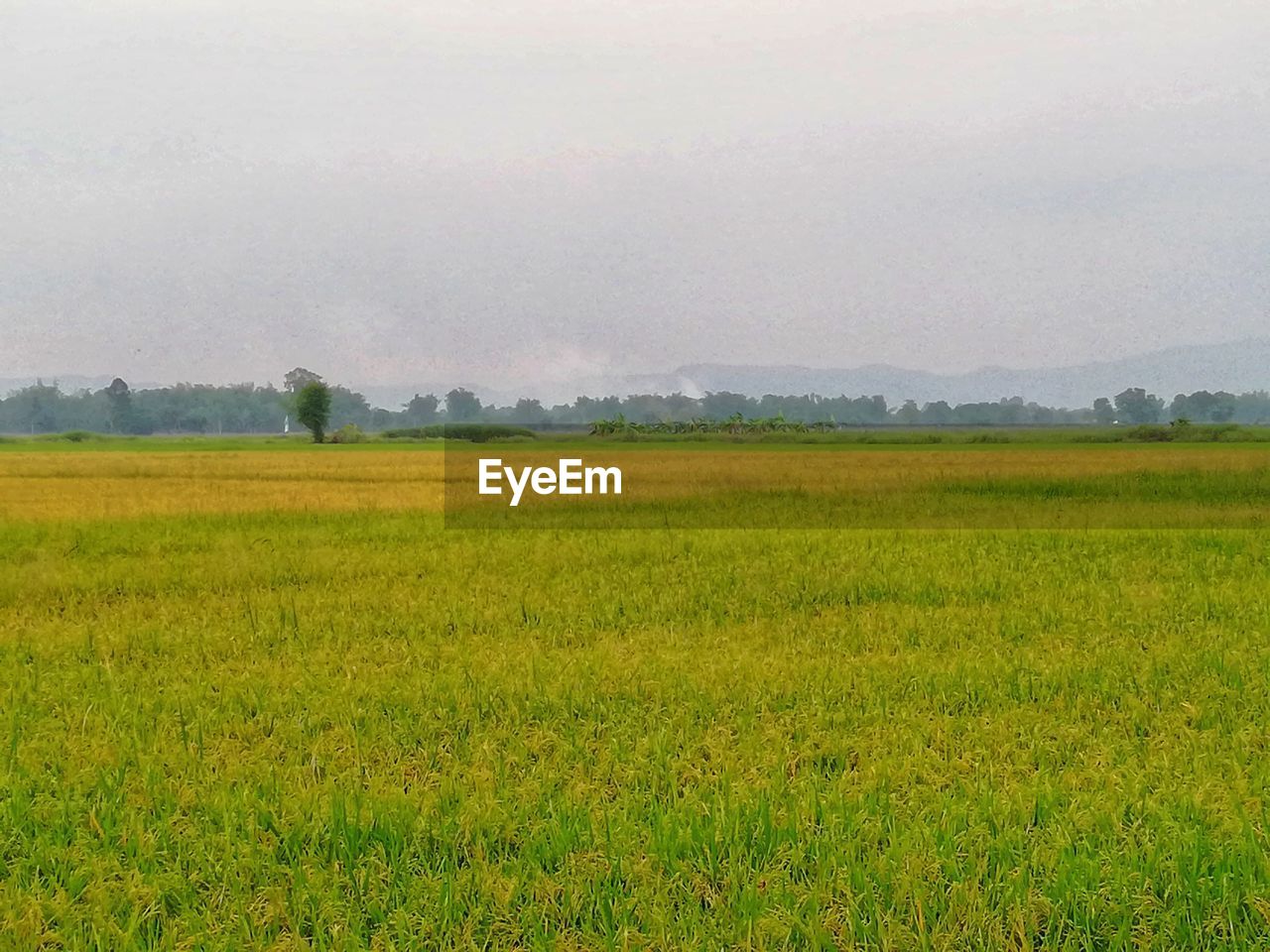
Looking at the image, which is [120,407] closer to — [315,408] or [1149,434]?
[315,408]

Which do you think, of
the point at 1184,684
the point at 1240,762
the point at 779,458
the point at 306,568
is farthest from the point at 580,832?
the point at 779,458

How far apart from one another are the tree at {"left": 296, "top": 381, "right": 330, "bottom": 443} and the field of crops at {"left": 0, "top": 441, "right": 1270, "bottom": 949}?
96.8 meters

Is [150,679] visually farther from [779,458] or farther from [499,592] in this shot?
[779,458]

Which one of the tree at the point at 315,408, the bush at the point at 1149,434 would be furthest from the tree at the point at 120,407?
the bush at the point at 1149,434

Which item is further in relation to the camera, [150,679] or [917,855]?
[150,679]

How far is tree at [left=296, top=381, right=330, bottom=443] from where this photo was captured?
10144cm

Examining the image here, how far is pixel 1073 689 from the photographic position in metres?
5.76

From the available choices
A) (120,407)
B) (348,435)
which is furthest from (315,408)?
(120,407)

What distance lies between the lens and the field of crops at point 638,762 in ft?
10.2

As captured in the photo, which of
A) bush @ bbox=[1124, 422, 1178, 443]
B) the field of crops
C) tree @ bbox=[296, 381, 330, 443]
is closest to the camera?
the field of crops

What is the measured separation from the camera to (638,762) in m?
4.37

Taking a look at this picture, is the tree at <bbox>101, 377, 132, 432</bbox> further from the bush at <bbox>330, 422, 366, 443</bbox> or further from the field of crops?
the field of crops

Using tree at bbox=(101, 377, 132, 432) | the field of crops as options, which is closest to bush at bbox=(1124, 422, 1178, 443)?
the field of crops

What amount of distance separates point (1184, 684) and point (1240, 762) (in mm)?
1501
